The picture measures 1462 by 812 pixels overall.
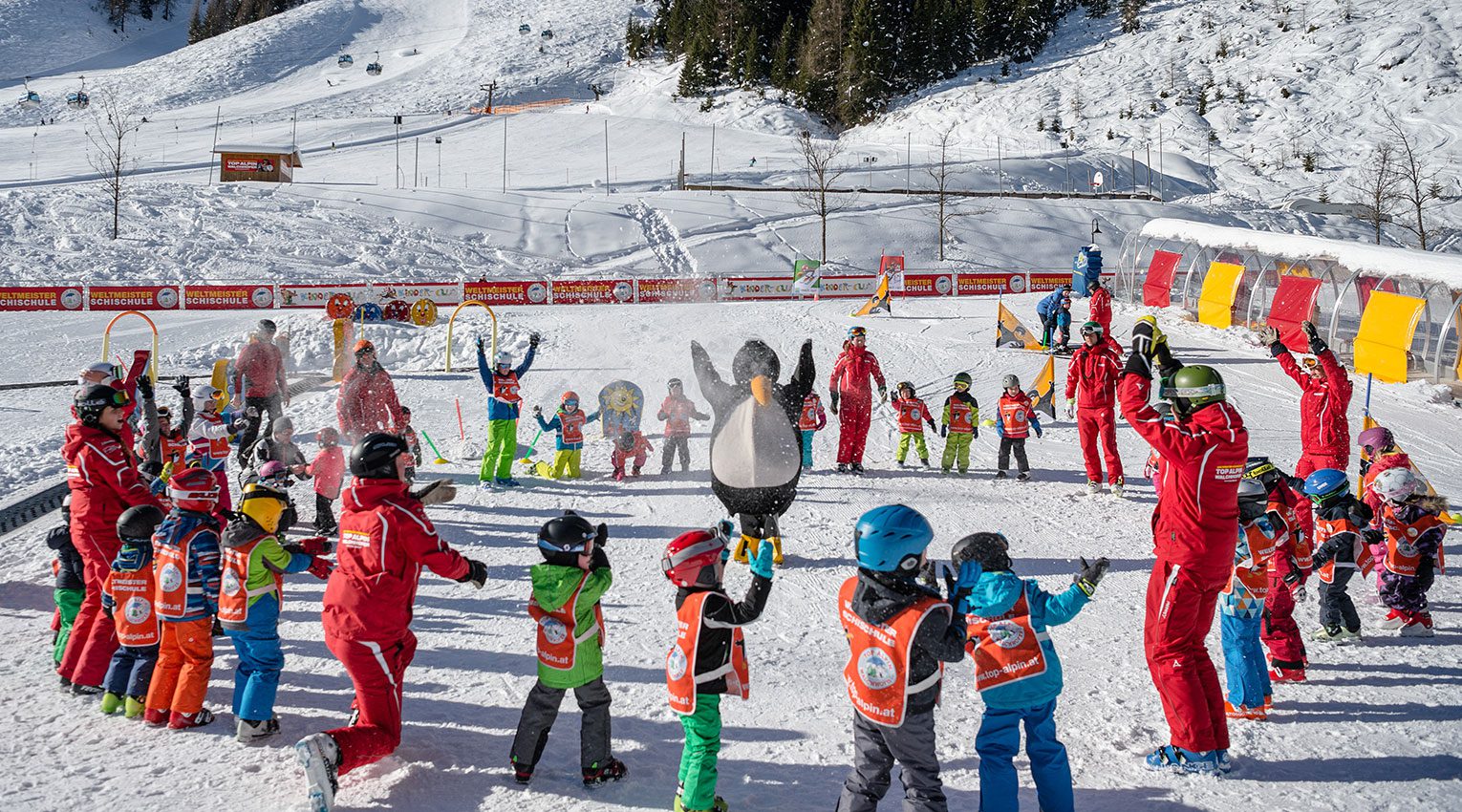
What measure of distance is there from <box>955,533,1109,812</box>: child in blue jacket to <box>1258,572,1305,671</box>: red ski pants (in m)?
2.40

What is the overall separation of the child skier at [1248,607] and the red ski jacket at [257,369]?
10710mm

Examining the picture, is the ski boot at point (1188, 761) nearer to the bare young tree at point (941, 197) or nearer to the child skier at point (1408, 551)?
the child skier at point (1408, 551)

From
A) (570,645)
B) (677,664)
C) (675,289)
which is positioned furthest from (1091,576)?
(675,289)

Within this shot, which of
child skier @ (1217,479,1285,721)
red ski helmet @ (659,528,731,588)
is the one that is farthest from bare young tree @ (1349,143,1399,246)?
red ski helmet @ (659,528,731,588)

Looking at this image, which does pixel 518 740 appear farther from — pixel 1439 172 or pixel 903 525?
pixel 1439 172

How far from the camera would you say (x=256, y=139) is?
199 feet

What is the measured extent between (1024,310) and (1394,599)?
15518 mm

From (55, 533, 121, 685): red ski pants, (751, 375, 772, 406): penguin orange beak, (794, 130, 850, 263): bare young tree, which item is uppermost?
(794, 130, 850, 263): bare young tree

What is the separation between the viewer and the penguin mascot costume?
6.23 m

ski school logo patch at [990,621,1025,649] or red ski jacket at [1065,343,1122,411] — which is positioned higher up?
red ski jacket at [1065,343,1122,411]

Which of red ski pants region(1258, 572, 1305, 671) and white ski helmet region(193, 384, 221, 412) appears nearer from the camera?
red ski pants region(1258, 572, 1305, 671)

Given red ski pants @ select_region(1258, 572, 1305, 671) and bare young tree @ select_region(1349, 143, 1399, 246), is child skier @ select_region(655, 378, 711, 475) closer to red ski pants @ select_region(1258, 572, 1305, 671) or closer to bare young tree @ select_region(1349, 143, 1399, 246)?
red ski pants @ select_region(1258, 572, 1305, 671)

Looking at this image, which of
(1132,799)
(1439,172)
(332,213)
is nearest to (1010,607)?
(1132,799)

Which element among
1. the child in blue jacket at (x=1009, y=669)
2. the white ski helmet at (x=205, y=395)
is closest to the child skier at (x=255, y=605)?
the child in blue jacket at (x=1009, y=669)
